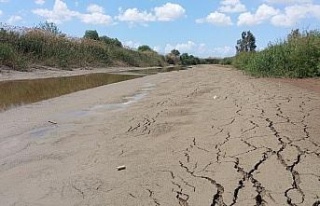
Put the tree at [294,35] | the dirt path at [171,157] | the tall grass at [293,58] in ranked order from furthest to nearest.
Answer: the tree at [294,35], the tall grass at [293,58], the dirt path at [171,157]

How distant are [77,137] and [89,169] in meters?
2.01

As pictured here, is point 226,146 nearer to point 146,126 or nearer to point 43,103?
point 146,126

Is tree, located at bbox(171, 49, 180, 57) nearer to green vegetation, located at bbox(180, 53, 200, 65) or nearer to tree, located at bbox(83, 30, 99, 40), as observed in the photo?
green vegetation, located at bbox(180, 53, 200, 65)

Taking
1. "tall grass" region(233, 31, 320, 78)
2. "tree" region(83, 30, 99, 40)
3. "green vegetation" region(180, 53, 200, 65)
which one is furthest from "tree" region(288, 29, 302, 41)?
"green vegetation" region(180, 53, 200, 65)

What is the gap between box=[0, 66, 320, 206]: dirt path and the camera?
13.0ft

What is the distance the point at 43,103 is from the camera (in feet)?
38.8

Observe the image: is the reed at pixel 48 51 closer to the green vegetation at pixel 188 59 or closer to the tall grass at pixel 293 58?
the tall grass at pixel 293 58

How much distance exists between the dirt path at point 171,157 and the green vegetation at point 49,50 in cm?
1728

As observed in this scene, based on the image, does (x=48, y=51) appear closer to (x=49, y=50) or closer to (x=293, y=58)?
(x=49, y=50)

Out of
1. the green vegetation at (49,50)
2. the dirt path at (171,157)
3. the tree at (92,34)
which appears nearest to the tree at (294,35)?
the dirt path at (171,157)

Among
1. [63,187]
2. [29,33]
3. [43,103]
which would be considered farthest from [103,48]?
[63,187]

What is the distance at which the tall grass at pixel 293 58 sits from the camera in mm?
16375

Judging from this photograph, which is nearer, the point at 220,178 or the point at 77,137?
the point at 220,178

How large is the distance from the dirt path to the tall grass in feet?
26.3
